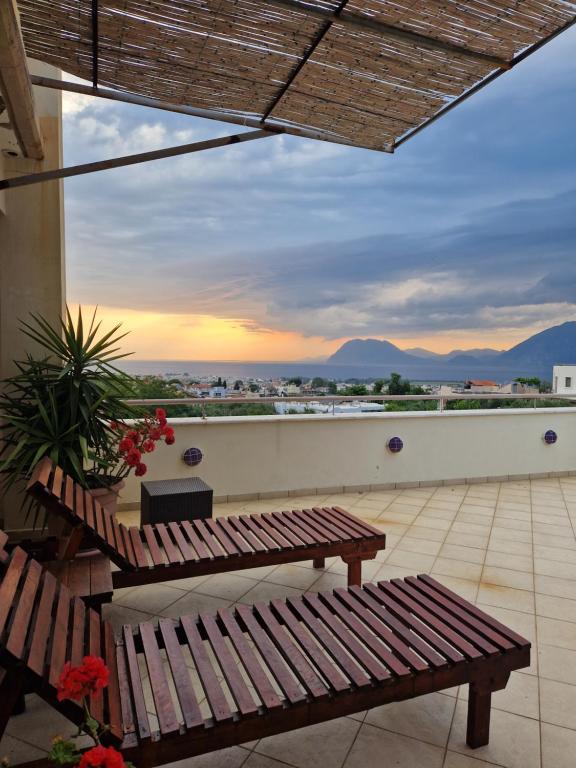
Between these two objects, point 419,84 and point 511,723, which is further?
point 419,84

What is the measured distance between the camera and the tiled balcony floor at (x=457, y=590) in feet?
6.31

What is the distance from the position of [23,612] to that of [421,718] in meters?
1.57

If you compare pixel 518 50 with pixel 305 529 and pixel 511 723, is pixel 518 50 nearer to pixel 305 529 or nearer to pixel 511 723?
pixel 305 529

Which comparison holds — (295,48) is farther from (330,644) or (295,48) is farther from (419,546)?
(419,546)

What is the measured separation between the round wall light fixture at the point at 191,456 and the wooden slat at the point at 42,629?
3.11 m

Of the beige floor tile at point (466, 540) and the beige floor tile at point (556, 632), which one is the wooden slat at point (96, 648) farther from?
the beige floor tile at point (466, 540)

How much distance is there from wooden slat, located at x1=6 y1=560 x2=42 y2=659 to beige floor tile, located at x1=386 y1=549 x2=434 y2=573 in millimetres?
2498

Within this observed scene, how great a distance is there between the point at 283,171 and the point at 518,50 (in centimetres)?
2272

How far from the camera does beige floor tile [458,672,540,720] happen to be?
2.18 metres

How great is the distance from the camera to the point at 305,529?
3203 mm

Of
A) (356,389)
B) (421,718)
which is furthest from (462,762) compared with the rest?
(356,389)

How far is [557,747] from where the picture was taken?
1.97 m

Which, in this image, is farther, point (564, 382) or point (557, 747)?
point (564, 382)

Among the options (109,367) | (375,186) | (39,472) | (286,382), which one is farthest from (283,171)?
(39,472)
